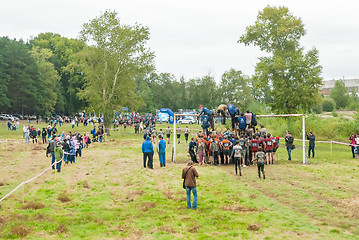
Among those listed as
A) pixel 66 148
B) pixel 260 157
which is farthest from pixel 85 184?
pixel 260 157

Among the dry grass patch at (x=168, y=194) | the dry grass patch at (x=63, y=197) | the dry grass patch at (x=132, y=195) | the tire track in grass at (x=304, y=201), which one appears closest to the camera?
the tire track in grass at (x=304, y=201)

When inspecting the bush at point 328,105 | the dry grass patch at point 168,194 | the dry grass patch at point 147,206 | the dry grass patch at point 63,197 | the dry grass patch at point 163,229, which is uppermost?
the bush at point 328,105

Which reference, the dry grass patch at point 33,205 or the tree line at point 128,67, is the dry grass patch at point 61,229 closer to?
the dry grass patch at point 33,205

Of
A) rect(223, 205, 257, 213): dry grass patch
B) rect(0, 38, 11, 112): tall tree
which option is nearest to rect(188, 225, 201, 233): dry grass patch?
rect(223, 205, 257, 213): dry grass patch

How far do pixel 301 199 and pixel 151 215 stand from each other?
6016 millimetres

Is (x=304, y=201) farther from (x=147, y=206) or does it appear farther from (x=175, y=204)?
(x=147, y=206)

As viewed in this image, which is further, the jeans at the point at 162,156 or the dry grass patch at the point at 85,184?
the jeans at the point at 162,156

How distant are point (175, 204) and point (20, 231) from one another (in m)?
5.35

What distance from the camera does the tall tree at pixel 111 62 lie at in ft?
150

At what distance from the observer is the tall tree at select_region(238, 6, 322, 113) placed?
4031cm

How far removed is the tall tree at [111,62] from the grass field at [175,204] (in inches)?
1047

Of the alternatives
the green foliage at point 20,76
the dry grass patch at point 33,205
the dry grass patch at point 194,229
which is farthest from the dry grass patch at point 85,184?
the green foliage at point 20,76

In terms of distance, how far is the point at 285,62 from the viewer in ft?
135

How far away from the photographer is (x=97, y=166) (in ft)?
67.6
